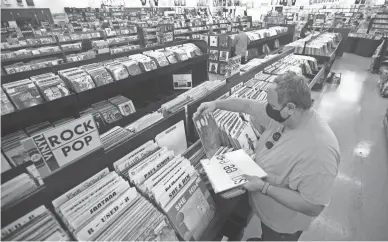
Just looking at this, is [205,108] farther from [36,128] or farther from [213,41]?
[213,41]

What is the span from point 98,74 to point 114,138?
161 centimetres

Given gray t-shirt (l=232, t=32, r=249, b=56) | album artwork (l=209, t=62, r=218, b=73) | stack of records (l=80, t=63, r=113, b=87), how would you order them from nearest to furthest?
stack of records (l=80, t=63, r=113, b=87) < gray t-shirt (l=232, t=32, r=249, b=56) < album artwork (l=209, t=62, r=218, b=73)

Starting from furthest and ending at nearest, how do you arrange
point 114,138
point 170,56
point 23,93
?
point 170,56
point 23,93
point 114,138

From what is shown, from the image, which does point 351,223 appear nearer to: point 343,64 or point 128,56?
point 128,56

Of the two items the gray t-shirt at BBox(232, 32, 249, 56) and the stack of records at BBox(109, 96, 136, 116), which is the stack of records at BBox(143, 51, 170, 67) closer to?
the stack of records at BBox(109, 96, 136, 116)

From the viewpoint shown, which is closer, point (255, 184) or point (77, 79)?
point (255, 184)

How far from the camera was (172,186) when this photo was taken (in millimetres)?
1181

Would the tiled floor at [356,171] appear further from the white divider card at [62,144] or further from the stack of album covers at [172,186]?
the white divider card at [62,144]

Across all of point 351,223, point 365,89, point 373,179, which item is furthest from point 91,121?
point 365,89

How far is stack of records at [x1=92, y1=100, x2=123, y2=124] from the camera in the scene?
2.76 meters

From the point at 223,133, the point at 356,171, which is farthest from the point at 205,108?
the point at 356,171

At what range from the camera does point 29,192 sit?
0.96 m

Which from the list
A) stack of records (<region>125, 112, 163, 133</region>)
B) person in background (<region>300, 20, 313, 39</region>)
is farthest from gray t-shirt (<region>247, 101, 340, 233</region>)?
person in background (<region>300, 20, 313, 39</region>)

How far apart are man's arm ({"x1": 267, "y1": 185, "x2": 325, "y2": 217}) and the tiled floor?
138 cm
